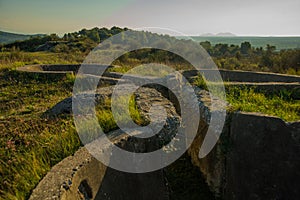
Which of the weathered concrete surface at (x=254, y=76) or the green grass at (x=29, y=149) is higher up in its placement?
the weathered concrete surface at (x=254, y=76)

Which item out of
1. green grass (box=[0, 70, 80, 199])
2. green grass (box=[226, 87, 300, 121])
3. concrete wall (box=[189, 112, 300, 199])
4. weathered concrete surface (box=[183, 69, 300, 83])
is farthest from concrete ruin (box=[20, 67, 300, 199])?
weathered concrete surface (box=[183, 69, 300, 83])

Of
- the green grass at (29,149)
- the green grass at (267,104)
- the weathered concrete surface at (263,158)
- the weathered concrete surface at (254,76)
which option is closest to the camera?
the green grass at (29,149)

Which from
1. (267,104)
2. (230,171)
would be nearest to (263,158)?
(230,171)

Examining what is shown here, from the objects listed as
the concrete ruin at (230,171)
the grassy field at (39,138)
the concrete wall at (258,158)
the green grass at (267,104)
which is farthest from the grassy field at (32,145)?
the green grass at (267,104)

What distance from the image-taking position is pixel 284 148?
120 inches

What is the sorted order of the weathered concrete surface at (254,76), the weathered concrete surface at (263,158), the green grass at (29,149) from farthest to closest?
the weathered concrete surface at (254,76)
the weathered concrete surface at (263,158)
the green grass at (29,149)

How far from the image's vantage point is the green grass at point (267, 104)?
12.1 feet

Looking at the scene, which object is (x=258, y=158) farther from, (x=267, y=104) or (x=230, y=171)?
(x=267, y=104)

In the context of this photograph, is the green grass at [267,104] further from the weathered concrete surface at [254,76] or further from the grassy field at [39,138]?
the weathered concrete surface at [254,76]

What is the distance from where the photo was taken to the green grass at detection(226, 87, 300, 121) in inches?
145

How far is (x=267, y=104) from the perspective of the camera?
443 centimetres

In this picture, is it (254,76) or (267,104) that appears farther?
(254,76)

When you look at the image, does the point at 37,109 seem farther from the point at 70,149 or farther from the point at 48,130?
the point at 70,149

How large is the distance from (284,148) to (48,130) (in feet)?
9.34
